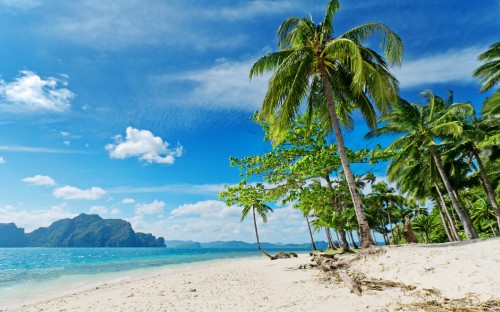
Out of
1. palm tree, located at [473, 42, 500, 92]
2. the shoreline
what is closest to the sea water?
the shoreline

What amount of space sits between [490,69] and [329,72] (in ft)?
42.4

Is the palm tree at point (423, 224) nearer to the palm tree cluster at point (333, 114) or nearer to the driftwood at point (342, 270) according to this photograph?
the palm tree cluster at point (333, 114)

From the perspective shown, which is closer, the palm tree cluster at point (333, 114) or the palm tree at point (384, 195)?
the palm tree cluster at point (333, 114)

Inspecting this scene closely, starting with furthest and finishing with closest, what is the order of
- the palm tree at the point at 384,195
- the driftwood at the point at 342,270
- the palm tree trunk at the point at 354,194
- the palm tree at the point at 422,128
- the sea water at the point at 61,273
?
the palm tree at the point at 384,195 → the palm tree at the point at 422,128 → the sea water at the point at 61,273 → the palm tree trunk at the point at 354,194 → the driftwood at the point at 342,270

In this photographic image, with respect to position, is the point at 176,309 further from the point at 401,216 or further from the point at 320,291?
the point at 401,216

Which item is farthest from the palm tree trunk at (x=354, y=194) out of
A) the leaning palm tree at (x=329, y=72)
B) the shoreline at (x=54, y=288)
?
the shoreline at (x=54, y=288)

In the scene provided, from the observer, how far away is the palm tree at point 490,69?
51.9ft

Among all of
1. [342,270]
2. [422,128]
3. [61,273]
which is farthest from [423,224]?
[61,273]

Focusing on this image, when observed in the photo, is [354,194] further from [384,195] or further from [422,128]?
[384,195]

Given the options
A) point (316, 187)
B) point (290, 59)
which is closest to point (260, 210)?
point (316, 187)

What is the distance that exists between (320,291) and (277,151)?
7.42 metres

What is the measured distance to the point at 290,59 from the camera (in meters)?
9.77

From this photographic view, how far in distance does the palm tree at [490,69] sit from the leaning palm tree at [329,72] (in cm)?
1068

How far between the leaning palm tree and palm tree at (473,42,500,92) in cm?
1068
